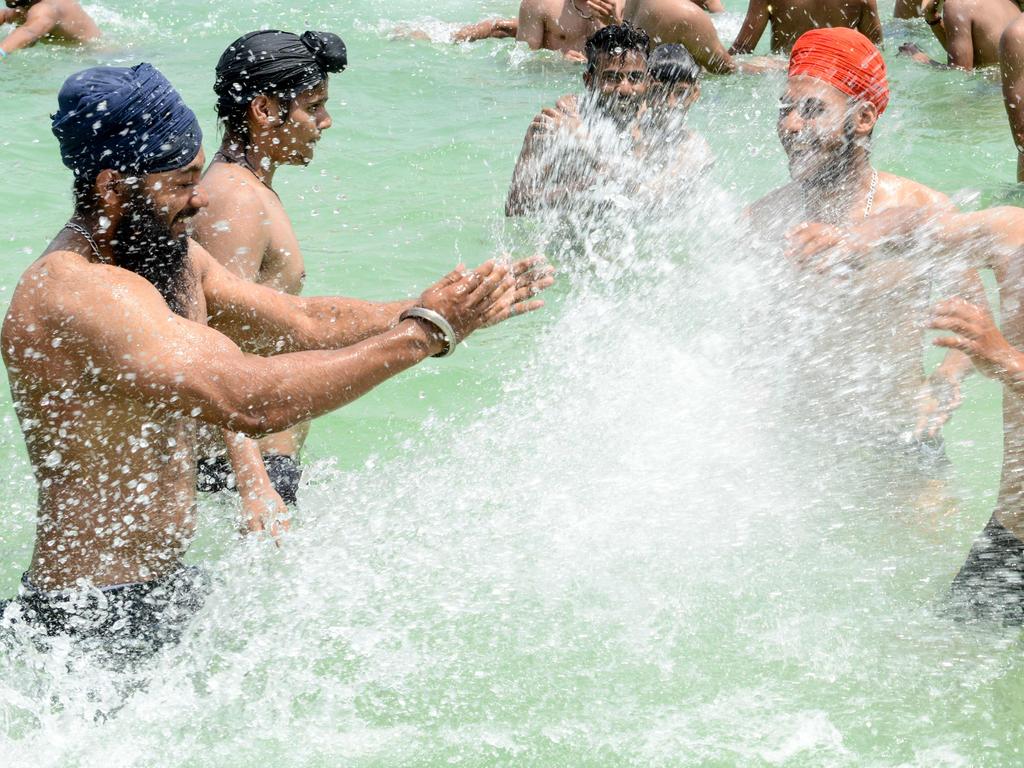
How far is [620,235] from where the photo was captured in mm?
6906

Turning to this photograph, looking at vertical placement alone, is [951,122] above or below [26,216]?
above

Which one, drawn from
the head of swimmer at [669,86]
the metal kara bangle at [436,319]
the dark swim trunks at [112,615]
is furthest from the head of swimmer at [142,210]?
the head of swimmer at [669,86]

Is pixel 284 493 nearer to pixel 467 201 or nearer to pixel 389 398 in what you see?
pixel 389 398

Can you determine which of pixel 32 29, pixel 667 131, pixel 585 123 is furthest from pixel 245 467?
pixel 32 29

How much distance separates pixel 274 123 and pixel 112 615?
1.87 metres

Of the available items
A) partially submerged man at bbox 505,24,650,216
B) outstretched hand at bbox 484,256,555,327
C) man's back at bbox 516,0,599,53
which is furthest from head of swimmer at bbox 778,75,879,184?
man's back at bbox 516,0,599,53

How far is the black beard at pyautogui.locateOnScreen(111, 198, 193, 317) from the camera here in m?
2.97

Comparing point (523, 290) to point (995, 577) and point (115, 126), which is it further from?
point (995, 577)

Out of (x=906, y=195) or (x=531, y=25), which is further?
(x=531, y=25)

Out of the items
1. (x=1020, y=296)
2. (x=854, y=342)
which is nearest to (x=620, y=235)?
(x=854, y=342)

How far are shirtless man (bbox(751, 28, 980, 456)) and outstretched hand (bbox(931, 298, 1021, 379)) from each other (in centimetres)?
83

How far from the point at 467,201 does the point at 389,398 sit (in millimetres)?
2710

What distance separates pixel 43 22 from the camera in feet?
36.3

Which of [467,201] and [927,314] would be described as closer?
[927,314]
